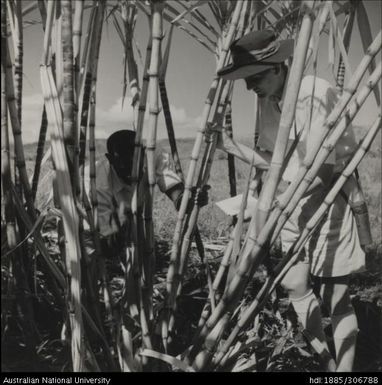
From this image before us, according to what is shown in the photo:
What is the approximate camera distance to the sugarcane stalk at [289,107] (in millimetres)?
773

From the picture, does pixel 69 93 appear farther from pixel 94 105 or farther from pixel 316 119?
pixel 316 119

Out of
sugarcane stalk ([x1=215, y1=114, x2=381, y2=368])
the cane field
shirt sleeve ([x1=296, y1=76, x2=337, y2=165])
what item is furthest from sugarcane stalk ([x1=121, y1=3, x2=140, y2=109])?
sugarcane stalk ([x1=215, y1=114, x2=381, y2=368])

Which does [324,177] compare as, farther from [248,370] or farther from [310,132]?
[248,370]

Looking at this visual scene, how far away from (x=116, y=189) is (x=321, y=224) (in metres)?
0.60

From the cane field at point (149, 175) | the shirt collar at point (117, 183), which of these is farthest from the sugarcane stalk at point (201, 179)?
the shirt collar at point (117, 183)

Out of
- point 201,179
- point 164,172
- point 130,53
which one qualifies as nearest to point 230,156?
point 164,172

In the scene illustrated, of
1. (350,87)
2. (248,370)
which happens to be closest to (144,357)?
(248,370)

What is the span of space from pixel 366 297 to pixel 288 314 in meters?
0.41

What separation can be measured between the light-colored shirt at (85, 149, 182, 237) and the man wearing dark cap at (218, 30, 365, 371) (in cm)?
28

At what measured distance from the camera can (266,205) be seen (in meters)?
0.86

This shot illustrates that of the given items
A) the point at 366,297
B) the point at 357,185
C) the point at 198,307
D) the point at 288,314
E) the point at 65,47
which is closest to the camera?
the point at 65,47

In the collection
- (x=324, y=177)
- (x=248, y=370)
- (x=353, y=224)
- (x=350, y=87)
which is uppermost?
(x=350, y=87)

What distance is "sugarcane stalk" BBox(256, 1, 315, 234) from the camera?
77 centimetres

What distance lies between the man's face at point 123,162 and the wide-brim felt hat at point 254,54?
46 centimetres
